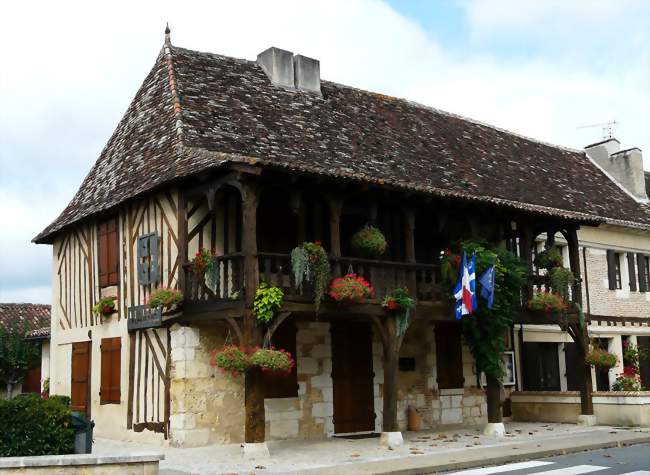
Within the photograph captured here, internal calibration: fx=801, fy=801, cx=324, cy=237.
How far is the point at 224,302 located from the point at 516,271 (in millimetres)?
5625

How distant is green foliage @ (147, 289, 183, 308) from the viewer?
12.9 meters

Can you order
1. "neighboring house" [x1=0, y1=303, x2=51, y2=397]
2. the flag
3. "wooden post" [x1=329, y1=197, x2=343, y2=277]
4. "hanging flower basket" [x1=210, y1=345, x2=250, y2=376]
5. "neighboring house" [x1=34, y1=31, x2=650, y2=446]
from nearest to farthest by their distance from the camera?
"hanging flower basket" [x1=210, y1=345, x2=250, y2=376], "wooden post" [x1=329, y1=197, x2=343, y2=277], "neighboring house" [x1=34, y1=31, x2=650, y2=446], the flag, "neighboring house" [x1=0, y1=303, x2=51, y2=397]

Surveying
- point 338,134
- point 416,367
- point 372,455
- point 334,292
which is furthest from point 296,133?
point 372,455

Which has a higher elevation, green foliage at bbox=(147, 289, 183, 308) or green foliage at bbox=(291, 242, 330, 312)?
green foliage at bbox=(291, 242, 330, 312)

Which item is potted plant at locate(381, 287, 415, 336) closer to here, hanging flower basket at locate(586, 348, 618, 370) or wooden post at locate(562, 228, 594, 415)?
wooden post at locate(562, 228, 594, 415)

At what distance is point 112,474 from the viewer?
8.69 meters

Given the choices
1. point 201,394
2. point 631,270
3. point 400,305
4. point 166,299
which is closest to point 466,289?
point 400,305

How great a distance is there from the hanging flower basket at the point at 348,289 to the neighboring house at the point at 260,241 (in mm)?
355

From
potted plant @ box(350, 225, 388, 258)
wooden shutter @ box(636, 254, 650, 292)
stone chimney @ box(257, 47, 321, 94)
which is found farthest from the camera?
wooden shutter @ box(636, 254, 650, 292)

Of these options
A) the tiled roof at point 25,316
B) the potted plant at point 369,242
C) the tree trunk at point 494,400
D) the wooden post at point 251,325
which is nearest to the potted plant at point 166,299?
the wooden post at point 251,325

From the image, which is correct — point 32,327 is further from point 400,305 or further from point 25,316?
point 400,305

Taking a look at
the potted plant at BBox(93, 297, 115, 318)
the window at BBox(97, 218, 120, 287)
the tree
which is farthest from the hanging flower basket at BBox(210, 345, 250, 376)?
the tree

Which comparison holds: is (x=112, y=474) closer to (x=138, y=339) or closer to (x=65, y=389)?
(x=138, y=339)

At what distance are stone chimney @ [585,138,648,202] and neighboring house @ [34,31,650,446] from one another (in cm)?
589
